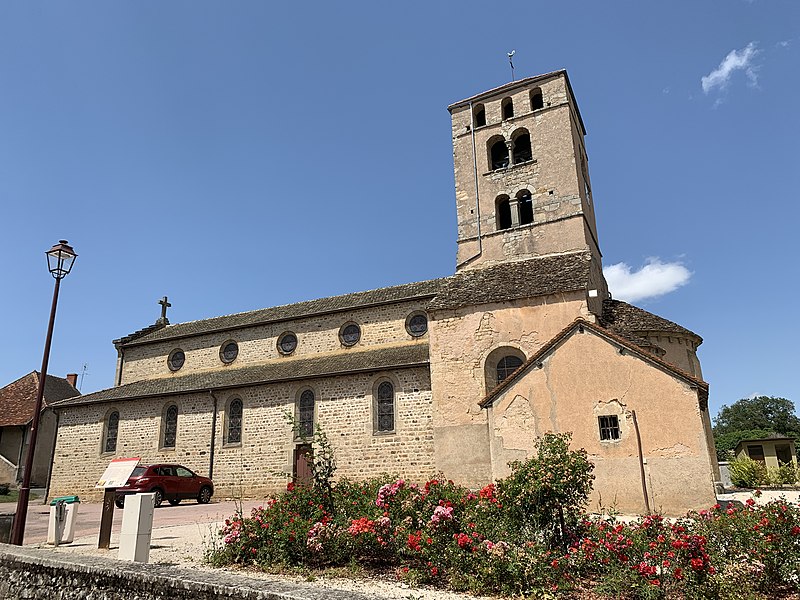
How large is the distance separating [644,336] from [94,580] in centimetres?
1521

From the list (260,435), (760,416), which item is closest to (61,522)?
(260,435)

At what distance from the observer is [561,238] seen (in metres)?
18.0

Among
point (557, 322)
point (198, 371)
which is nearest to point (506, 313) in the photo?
point (557, 322)

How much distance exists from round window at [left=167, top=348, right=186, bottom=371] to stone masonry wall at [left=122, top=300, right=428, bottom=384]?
0.65 feet

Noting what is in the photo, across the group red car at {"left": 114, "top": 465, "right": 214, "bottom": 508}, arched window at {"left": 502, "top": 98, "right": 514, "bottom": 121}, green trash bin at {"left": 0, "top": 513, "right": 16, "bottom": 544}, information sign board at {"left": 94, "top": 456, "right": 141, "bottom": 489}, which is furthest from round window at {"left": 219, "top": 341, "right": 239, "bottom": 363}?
arched window at {"left": 502, "top": 98, "right": 514, "bottom": 121}

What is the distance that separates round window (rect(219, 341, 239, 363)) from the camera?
24156 mm

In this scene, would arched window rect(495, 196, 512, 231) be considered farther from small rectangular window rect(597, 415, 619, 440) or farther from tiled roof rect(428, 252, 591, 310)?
small rectangular window rect(597, 415, 619, 440)

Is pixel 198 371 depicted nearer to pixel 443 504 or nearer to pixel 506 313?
pixel 506 313

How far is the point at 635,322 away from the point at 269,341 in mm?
14975

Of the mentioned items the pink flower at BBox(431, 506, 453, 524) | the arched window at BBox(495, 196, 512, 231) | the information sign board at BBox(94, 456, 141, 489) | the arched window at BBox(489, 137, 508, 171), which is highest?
the arched window at BBox(489, 137, 508, 171)

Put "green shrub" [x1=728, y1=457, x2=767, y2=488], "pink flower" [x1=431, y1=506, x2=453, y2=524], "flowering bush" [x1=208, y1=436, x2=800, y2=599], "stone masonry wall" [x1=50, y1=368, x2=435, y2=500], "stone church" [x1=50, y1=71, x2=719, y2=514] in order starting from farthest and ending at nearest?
"green shrub" [x1=728, y1=457, x2=767, y2=488], "stone masonry wall" [x1=50, y1=368, x2=435, y2=500], "stone church" [x1=50, y1=71, x2=719, y2=514], "pink flower" [x1=431, y1=506, x2=453, y2=524], "flowering bush" [x1=208, y1=436, x2=800, y2=599]

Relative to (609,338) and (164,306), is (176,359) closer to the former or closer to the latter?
(164,306)

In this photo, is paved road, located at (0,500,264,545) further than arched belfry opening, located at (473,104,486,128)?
No

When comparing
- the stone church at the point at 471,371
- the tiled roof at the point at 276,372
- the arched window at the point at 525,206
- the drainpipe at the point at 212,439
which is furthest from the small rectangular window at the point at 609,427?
the drainpipe at the point at 212,439
